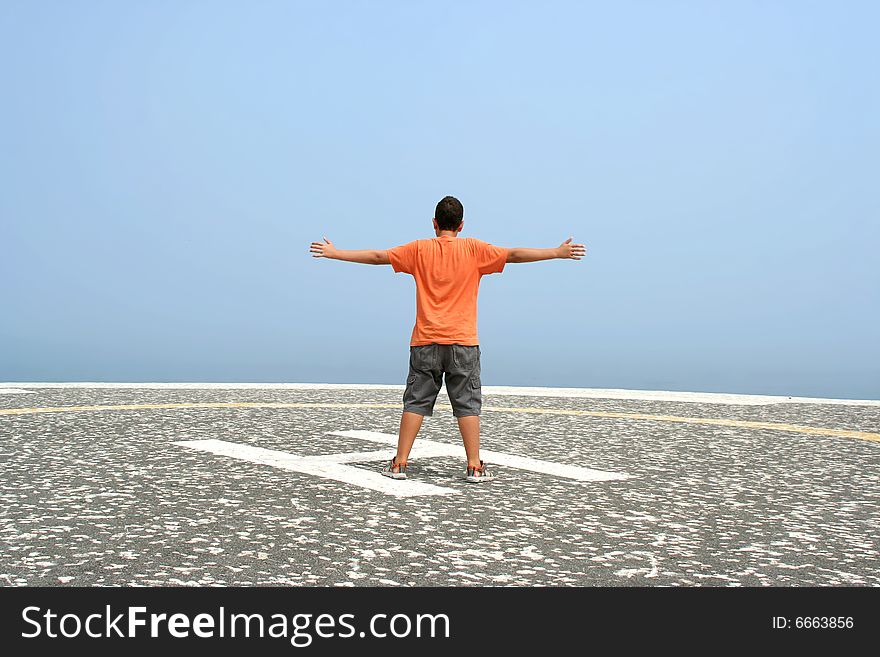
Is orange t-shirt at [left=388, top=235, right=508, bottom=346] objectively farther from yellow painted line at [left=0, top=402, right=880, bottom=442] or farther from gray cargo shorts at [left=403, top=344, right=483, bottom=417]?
yellow painted line at [left=0, top=402, right=880, bottom=442]

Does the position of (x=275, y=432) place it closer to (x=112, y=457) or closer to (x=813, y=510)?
(x=112, y=457)

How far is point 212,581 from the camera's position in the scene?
3.54 meters

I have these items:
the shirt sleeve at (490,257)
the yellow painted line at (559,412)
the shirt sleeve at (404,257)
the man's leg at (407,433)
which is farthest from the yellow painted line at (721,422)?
the shirt sleeve at (404,257)

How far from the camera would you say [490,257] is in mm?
5855

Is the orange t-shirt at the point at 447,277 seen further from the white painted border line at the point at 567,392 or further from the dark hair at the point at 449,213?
the white painted border line at the point at 567,392

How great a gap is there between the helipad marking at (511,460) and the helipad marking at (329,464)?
0.43 meters

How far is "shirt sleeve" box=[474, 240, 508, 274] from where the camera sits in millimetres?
5844

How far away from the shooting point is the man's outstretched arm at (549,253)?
226 inches

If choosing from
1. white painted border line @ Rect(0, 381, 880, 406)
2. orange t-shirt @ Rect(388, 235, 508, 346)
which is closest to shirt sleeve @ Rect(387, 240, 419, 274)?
orange t-shirt @ Rect(388, 235, 508, 346)

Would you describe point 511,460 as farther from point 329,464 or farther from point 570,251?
point 570,251

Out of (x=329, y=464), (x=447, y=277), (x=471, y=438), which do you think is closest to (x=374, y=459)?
(x=329, y=464)

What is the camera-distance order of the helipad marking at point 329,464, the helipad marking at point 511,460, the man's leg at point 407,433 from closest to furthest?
the helipad marking at point 329,464, the man's leg at point 407,433, the helipad marking at point 511,460
